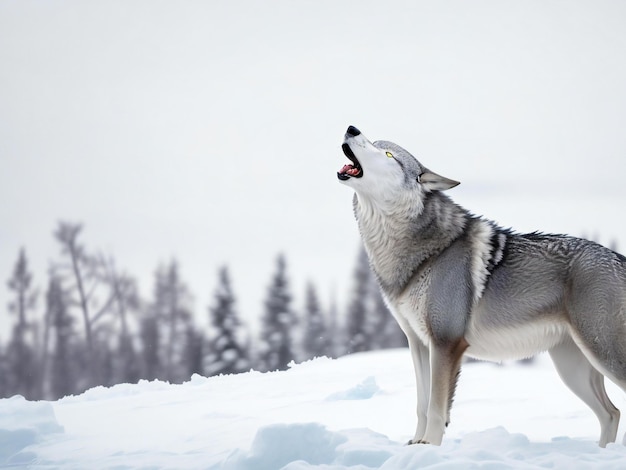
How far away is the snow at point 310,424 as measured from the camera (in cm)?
511

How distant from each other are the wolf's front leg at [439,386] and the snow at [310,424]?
1.13ft

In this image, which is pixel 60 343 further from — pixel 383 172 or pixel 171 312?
pixel 383 172

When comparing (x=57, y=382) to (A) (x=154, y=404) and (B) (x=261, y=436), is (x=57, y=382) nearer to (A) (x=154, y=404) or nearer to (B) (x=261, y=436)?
(A) (x=154, y=404)

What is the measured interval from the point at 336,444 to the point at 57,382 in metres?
26.7

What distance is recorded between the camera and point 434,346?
5.77 m

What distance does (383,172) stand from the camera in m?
6.23

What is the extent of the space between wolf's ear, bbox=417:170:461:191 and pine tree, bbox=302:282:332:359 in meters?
24.4

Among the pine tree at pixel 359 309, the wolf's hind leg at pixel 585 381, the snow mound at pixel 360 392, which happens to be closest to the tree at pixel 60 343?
the pine tree at pixel 359 309

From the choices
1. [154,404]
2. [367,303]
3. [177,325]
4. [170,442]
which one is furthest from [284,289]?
[170,442]

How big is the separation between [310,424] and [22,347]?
87.1ft

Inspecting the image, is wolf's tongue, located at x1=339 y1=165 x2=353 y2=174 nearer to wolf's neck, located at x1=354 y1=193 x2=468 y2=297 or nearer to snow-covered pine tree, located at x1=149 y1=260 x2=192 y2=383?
wolf's neck, located at x1=354 y1=193 x2=468 y2=297

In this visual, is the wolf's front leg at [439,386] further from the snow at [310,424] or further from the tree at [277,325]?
the tree at [277,325]

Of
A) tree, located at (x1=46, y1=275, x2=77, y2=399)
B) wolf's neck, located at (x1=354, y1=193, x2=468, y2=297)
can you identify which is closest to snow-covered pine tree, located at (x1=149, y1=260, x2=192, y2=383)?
tree, located at (x1=46, y1=275, x2=77, y2=399)

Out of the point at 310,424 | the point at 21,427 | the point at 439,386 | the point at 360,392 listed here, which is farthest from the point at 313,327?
the point at 310,424
